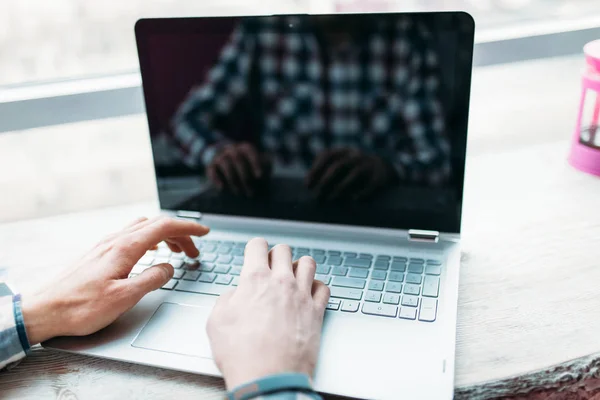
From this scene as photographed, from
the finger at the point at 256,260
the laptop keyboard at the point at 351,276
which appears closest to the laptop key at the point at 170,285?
the laptop keyboard at the point at 351,276

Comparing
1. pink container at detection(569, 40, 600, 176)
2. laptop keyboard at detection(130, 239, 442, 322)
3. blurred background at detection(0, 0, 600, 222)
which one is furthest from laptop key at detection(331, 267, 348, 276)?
pink container at detection(569, 40, 600, 176)

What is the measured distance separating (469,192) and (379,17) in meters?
0.41

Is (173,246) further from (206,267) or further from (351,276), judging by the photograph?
(351,276)

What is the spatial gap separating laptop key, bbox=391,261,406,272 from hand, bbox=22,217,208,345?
11.5 inches

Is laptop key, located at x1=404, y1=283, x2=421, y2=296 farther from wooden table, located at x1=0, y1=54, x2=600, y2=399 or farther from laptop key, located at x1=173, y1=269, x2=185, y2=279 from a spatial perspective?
laptop key, located at x1=173, y1=269, x2=185, y2=279

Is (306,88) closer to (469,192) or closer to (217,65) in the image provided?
(217,65)

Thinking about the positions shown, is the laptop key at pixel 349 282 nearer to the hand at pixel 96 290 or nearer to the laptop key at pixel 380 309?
the laptop key at pixel 380 309

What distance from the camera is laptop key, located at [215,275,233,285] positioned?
2.18ft

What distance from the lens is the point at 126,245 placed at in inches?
25.0

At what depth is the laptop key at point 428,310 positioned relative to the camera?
0.57 metres

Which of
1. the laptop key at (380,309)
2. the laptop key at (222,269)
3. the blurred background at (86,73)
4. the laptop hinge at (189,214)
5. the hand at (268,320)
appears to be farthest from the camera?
the blurred background at (86,73)

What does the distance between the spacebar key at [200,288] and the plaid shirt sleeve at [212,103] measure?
0.20m

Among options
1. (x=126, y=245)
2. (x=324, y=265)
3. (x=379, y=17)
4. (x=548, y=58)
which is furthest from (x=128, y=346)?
(x=548, y=58)

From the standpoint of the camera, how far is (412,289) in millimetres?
626
